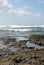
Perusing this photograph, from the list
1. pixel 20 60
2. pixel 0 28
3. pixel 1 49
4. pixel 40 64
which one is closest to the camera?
pixel 40 64

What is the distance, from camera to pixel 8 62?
2.51m

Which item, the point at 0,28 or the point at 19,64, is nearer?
the point at 19,64

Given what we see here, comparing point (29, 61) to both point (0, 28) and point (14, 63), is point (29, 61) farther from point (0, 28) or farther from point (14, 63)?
point (0, 28)

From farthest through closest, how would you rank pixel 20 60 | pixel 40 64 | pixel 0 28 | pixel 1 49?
pixel 0 28 < pixel 1 49 < pixel 20 60 < pixel 40 64

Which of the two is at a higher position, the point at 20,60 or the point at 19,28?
the point at 20,60

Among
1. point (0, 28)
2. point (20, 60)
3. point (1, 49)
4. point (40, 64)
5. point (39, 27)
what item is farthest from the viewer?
point (39, 27)

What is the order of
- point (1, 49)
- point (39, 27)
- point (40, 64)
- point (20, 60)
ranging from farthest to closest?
point (39, 27) < point (1, 49) < point (20, 60) < point (40, 64)

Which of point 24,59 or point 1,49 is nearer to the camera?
point 24,59

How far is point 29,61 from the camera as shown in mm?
2484

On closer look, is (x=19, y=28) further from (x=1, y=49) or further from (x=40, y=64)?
(x=40, y=64)

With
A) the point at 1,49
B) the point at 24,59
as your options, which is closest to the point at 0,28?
the point at 1,49

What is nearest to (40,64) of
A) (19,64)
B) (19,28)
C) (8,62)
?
(19,64)

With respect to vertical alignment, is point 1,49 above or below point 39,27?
above

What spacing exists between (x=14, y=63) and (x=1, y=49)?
42.3 inches
